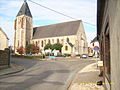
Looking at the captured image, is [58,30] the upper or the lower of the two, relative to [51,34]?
upper

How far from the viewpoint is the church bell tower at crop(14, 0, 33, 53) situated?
2707 inches

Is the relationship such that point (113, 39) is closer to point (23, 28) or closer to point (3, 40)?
point (3, 40)

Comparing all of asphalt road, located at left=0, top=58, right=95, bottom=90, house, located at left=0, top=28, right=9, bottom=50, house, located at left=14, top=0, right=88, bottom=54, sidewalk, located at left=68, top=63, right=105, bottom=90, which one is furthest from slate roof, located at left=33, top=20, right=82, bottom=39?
sidewalk, located at left=68, top=63, right=105, bottom=90

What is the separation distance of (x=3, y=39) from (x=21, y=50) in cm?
2175

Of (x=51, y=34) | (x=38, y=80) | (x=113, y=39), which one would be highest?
(x=51, y=34)

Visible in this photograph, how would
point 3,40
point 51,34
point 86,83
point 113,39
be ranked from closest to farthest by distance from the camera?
1. point 113,39
2. point 86,83
3. point 3,40
4. point 51,34

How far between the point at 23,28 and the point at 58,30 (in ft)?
59.9

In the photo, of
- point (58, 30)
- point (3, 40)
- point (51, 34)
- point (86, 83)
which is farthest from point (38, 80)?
point (51, 34)

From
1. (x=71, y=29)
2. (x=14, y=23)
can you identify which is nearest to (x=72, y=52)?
(x=71, y=29)

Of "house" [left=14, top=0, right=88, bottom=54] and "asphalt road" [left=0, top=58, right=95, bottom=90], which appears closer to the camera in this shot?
"asphalt road" [left=0, top=58, right=95, bottom=90]

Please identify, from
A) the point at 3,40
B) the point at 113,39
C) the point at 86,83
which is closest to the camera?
the point at 113,39

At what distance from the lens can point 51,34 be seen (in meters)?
68.4

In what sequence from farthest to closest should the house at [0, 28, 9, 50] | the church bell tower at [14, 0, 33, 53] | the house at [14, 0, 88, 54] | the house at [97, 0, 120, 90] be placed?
the church bell tower at [14, 0, 33, 53], the house at [14, 0, 88, 54], the house at [0, 28, 9, 50], the house at [97, 0, 120, 90]

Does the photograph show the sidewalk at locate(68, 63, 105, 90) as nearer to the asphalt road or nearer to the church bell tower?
the asphalt road
